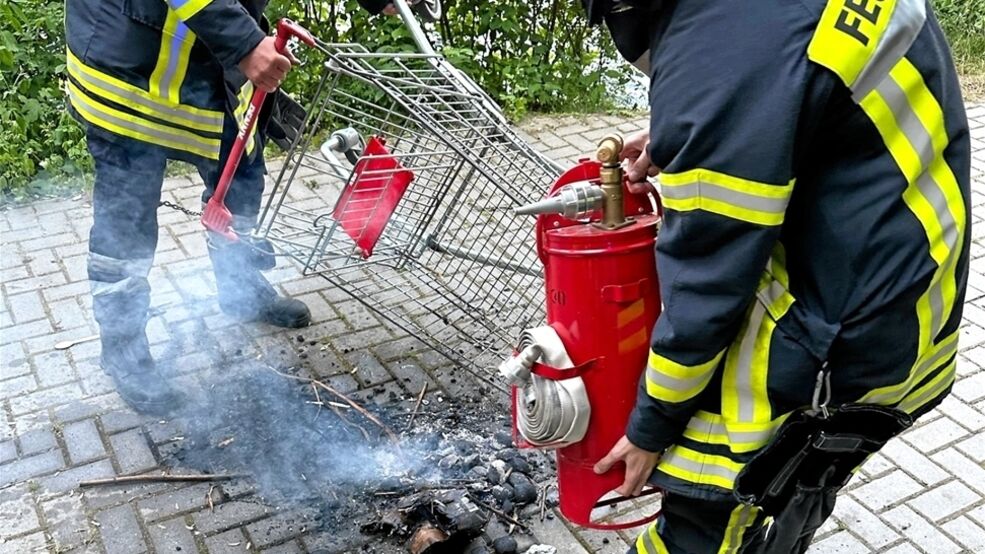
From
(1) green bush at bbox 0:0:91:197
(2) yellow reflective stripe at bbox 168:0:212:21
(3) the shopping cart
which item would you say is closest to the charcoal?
(3) the shopping cart

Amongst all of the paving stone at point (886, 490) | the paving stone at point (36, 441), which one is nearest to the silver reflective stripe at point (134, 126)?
the paving stone at point (36, 441)

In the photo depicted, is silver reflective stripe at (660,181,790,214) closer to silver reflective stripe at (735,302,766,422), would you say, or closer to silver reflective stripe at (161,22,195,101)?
silver reflective stripe at (735,302,766,422)

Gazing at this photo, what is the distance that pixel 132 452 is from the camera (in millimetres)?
3557

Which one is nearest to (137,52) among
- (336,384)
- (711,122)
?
(336,384)

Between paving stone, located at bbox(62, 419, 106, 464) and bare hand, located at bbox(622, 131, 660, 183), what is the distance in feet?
8.06

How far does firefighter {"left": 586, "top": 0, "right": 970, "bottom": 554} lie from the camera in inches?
61.1

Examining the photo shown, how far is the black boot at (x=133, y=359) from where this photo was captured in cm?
369

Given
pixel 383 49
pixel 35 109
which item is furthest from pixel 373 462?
pixel 35 109

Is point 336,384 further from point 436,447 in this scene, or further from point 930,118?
point 930,118

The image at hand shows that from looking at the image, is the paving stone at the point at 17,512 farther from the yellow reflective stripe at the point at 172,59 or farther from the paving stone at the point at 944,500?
the paving stone at the point at 944,500

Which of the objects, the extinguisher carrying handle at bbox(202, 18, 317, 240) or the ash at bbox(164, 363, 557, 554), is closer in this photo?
the ash at bbox(164, 363, 557, 554)

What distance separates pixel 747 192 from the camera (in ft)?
5.21

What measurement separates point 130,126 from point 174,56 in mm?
304

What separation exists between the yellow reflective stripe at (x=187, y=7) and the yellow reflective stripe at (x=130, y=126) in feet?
1.64
